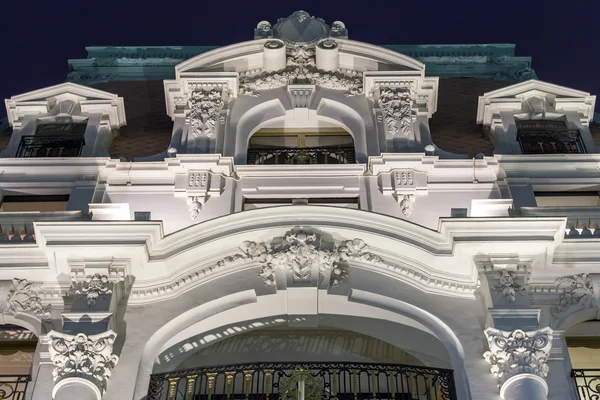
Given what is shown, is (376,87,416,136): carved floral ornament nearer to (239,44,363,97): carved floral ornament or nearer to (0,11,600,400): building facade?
(0,11,600,400): building facade

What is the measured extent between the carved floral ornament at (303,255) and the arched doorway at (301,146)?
11.1 feet

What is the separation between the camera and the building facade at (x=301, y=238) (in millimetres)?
14938

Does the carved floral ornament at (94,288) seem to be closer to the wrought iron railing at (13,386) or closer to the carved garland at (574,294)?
the wrought iron railing at (13,386)

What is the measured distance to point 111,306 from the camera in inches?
608

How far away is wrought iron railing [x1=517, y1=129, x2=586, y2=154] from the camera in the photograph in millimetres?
19967

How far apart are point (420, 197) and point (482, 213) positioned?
1.39 m

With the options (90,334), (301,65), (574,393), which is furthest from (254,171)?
(574,393)

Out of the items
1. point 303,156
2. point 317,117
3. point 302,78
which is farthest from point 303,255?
point 302,78

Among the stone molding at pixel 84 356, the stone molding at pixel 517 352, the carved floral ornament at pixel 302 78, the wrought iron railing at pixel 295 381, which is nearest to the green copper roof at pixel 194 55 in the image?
the carved floral ornament at pixel 302 78

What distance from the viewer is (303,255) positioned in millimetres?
16031

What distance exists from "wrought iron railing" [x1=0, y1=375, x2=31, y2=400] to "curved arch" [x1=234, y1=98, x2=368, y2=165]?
258 inches

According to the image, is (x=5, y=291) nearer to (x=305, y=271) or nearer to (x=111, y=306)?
(x=111, y=306)

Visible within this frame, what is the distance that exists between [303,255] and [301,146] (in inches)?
187

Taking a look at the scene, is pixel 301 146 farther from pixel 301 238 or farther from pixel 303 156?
pixel 301 238
